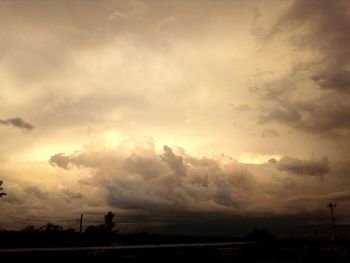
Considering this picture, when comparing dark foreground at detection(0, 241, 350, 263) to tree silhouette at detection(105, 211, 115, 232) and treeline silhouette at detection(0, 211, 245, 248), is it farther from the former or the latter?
tree silhouette at detection(105, 211, 115, 232)

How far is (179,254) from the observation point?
44094 millimetres

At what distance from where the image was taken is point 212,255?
47.7 meters

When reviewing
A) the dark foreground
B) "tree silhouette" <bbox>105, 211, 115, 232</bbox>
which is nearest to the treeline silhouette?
"tree silhouette" <bbox>105, 211, 115, 232</bbox>

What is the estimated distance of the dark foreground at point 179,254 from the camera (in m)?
35.0

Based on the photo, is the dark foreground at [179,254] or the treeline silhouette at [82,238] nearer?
the dark foreground at [179,254]

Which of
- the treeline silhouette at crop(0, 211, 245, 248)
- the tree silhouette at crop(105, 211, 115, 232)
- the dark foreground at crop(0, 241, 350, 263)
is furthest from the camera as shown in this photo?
the tree silhouette at crop(105, 211, 115, 232)

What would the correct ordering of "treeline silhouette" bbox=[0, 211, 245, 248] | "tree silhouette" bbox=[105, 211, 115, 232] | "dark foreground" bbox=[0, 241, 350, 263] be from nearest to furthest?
1. "dark foreground" bbox=[0, 241, 350, 263]
2. "treeline silhouette" bbox=[0, 211, 245, 248]
3. "tree silhouette" bbox=[105, 211, 115, 232]

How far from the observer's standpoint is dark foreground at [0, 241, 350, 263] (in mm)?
34969

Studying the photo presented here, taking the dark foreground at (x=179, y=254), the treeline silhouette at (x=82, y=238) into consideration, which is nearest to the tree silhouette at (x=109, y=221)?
the treeline silhouette at (x=82, y=238)

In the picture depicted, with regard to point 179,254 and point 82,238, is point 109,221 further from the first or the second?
point 179,254

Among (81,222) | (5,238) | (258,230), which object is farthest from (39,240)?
(258,230)

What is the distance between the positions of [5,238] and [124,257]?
47.8 metres

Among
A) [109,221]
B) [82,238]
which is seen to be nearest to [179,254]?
[82,238]

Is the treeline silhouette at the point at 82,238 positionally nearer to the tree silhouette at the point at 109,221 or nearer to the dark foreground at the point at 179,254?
the tree silhouette at the point at 109,221
